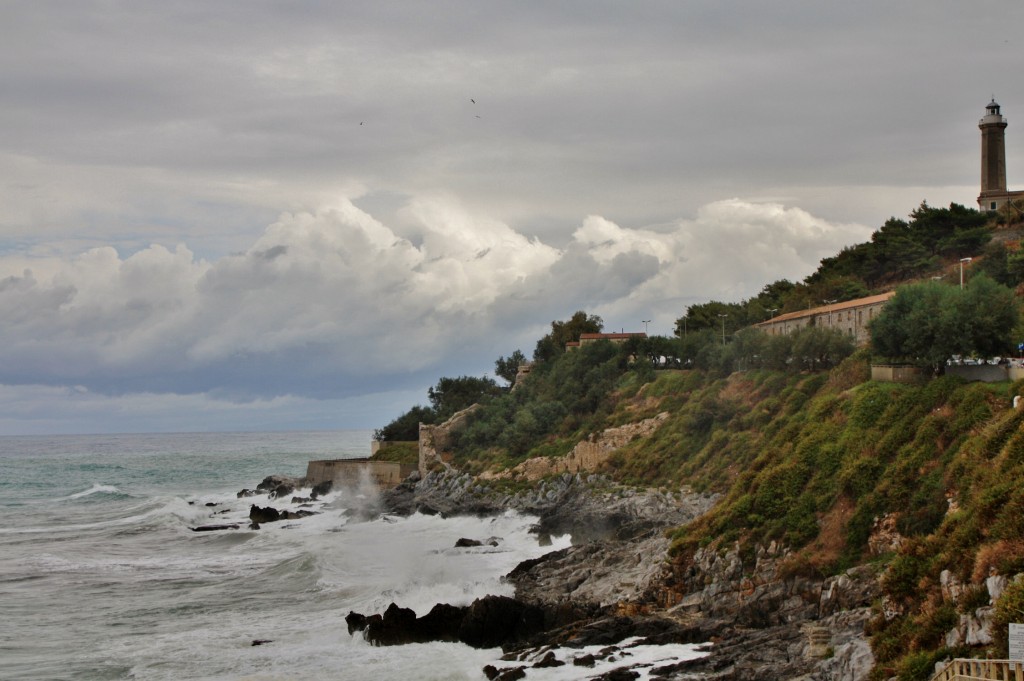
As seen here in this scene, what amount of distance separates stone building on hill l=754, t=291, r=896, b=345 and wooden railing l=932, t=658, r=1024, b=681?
37550 mm

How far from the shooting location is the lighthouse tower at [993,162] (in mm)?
84250

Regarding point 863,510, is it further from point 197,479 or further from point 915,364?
point 197,479

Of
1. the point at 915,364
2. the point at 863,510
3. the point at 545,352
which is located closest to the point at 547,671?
the point at 863,510

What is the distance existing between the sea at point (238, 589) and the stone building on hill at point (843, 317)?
83.5 feet

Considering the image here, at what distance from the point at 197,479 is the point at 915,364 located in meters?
96.0

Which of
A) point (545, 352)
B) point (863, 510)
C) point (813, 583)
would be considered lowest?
point (813, 583)

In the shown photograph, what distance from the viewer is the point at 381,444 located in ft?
295

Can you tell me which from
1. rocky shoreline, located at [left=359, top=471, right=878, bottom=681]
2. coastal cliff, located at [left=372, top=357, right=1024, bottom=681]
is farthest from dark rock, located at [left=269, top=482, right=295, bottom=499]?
rocky shoreline, located at [left=359, top=471, right=878, bottom=681]

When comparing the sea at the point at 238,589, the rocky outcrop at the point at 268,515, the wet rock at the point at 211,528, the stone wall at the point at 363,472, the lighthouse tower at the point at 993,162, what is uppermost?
the lighthouse tower at the point at 993,162

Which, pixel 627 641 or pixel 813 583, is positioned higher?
pixel 813 583

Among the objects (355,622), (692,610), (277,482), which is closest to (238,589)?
(355,622)

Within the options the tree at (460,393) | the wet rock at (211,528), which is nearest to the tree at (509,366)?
the tree at (460,393)

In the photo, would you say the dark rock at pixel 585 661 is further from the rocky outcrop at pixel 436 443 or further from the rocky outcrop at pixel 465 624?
the rocky outcrop at pixel 436 443

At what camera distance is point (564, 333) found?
332 feet
